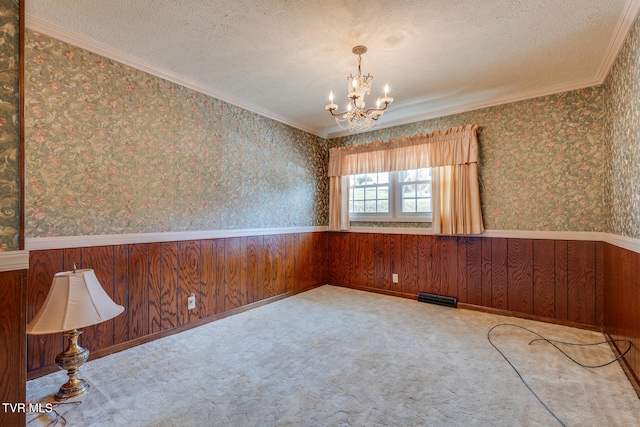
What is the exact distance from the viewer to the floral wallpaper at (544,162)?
2949 mm

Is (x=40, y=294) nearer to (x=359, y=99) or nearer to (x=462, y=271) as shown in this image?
(x=359, y=99)

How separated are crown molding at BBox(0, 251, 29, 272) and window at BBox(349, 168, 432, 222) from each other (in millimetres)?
3793

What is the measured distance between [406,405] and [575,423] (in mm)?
889

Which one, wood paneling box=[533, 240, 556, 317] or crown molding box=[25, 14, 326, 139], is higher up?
crown molding box=[25, 14, 326, 139]

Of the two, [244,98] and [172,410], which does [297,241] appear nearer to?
[244,98]

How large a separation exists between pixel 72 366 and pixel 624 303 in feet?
12.8

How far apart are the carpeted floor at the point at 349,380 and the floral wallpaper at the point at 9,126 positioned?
1.15m

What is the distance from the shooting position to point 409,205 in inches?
163

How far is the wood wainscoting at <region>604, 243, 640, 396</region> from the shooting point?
1907mm

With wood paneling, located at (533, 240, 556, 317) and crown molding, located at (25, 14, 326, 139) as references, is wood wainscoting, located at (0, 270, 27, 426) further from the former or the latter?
wood paneling, located at (533, 240, 556, 317)

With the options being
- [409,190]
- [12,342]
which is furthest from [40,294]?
[409,190]

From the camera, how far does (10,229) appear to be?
129 centimetres

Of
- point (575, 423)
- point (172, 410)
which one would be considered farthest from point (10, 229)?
point (575, 423)

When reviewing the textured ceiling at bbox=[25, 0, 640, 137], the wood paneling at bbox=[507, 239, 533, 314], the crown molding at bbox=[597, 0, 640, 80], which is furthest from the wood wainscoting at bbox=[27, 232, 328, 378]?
the crown molding at bbox=[597, 0, 640, 80]
